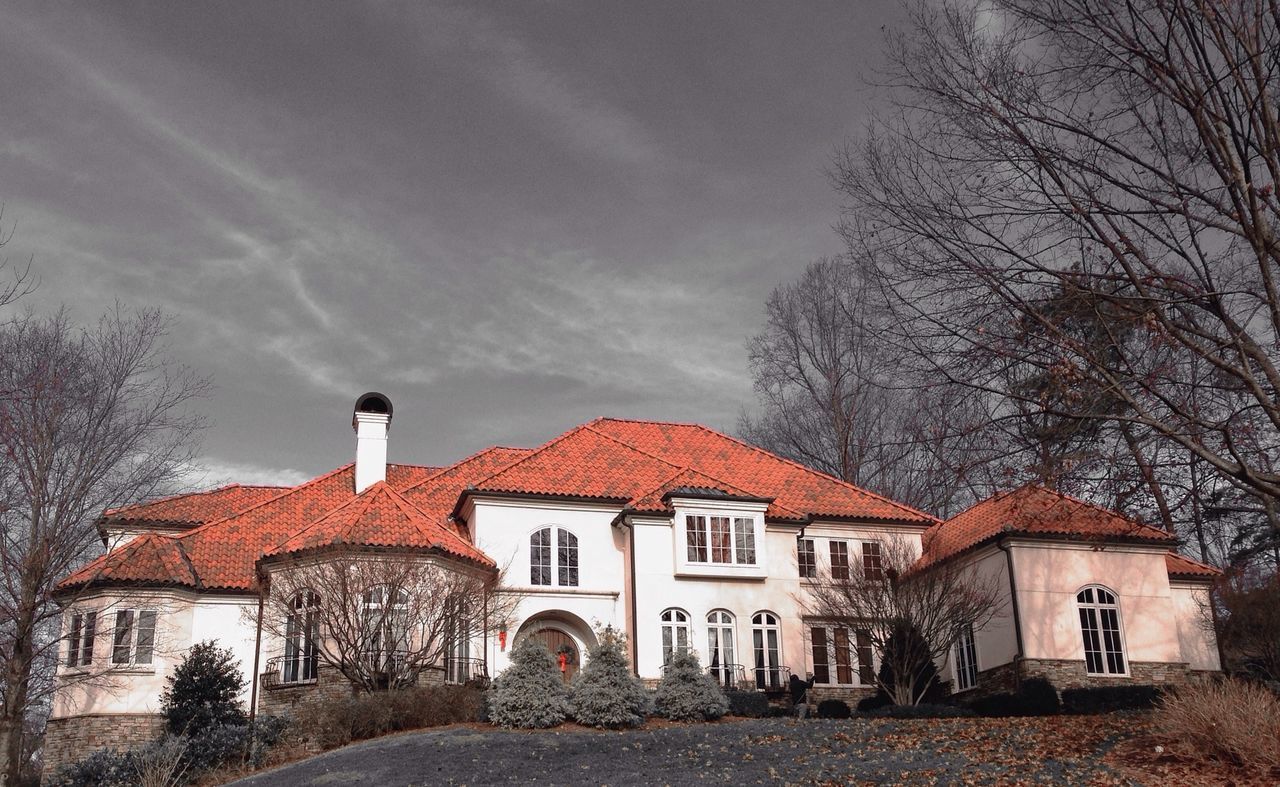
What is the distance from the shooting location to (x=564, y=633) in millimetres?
28141

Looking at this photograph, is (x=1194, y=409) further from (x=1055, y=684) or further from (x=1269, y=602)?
(x=1269, y=602)

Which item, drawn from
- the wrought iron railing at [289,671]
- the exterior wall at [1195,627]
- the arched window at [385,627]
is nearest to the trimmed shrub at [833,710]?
the arched window at [385,627]

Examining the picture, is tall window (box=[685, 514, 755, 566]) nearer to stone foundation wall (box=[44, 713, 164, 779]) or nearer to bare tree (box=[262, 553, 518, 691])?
bare tree (box=[262, 553, 518, 691])

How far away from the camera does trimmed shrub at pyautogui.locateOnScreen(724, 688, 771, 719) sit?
23.6 meters

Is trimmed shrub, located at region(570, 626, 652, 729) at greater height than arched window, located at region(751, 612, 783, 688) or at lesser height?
lesser

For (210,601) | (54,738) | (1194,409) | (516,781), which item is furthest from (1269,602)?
(54,738)

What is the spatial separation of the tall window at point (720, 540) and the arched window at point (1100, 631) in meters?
7.68

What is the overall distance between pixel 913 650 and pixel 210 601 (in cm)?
1596

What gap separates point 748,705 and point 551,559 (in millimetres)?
6570

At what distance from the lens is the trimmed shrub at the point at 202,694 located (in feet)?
76.2

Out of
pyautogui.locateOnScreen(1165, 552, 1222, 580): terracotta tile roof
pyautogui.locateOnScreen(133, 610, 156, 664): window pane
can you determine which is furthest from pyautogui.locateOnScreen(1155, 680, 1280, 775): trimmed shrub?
pyautogui.locateOnScreen(133, 610, 156, 664): window pane

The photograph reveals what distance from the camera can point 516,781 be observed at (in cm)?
1524

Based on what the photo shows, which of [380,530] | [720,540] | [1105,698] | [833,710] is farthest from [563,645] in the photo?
[1105,698]

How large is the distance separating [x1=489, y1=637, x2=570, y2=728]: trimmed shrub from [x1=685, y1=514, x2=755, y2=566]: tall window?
25.8 feet
